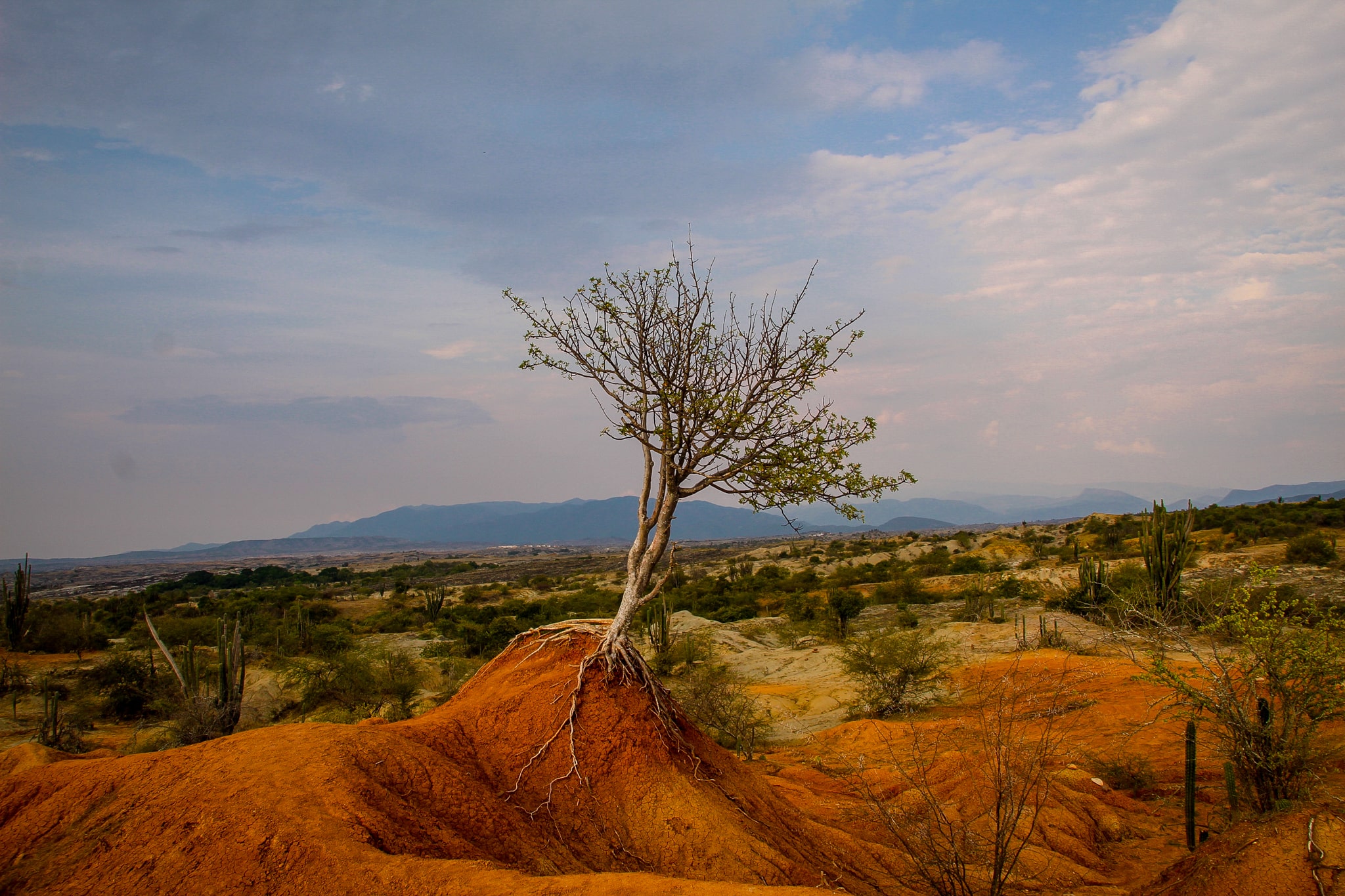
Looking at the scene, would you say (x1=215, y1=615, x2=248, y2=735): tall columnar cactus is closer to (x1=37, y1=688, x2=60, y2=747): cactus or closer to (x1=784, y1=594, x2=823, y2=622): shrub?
(x1=37, y1=688, x2=60, y2=747): cactus

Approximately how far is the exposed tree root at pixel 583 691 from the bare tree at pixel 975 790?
201cm

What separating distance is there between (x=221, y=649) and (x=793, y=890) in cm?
1245

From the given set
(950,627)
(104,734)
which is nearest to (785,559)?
(950,627)

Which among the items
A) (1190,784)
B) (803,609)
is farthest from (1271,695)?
(803,609)

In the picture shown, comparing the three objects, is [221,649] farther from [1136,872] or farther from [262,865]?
[1136,872]

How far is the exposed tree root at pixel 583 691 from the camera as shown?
21.2 feet

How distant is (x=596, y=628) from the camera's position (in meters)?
8.08

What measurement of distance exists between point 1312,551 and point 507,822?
109 ft

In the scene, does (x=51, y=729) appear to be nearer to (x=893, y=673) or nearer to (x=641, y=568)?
(x=641, y=568)

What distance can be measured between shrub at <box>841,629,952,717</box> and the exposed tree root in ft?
34.6

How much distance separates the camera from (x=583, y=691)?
23.6 ft

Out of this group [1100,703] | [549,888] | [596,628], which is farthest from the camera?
[1100,703]

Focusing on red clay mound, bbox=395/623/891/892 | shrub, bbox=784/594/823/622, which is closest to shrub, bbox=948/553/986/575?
shrub, bbox=784/594/823/622

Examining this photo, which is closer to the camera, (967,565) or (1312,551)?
(1312,551)
